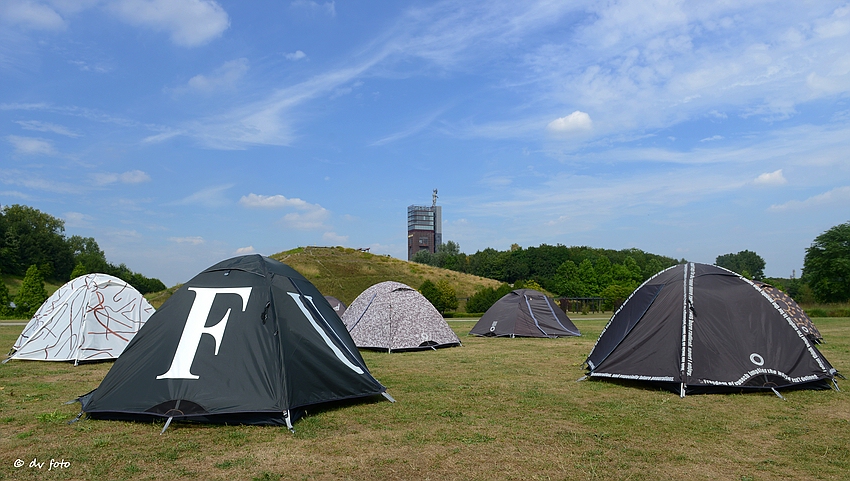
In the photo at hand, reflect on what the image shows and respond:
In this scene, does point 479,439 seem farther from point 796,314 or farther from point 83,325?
point 796,314

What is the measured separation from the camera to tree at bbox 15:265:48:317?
1178 inches

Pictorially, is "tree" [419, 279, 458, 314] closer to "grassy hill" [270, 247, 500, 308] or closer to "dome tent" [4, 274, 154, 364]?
"grassy hill" [270, 247, 500, 308]

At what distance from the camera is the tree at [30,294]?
98.2ft

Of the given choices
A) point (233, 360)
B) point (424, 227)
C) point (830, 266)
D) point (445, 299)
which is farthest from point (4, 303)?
point (424, 227)

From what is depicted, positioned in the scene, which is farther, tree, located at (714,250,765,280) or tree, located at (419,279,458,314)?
tree, located at (714,250,765,280)

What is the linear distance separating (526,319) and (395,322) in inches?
255

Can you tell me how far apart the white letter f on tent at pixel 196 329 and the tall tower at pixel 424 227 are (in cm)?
13185

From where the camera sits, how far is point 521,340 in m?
18.3

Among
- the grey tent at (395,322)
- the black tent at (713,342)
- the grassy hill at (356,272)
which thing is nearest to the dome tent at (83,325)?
the grey tent at (395,322)

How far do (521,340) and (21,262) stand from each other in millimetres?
70315

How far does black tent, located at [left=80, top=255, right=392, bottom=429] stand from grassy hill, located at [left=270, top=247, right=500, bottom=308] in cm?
4960

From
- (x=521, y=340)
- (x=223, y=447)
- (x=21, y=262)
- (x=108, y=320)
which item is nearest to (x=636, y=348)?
(x=223, y=447)

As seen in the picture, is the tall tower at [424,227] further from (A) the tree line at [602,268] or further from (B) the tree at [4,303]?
(B) the tree at [4,303]

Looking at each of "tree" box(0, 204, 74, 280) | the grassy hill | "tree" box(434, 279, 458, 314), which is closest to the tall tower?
the grassy hill
